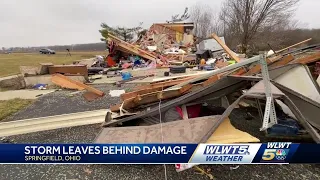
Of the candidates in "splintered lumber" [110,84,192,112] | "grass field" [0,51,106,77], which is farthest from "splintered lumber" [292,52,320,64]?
"grass field" [0,51,106,77]

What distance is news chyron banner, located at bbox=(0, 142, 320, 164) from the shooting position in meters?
1.93

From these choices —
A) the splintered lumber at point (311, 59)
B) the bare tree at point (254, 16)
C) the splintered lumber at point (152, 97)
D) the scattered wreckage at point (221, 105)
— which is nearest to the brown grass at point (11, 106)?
the scattered wreckage at point (221, 105)

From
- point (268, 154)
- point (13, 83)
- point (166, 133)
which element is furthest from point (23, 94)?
point (268, 154)

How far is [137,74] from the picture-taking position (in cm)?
1127

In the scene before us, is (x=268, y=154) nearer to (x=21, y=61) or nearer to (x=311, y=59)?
(x=311, y=59)

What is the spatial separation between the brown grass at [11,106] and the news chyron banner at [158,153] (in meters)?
4.24

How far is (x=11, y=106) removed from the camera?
613 cm

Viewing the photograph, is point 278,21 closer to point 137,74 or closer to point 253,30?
point 253,30

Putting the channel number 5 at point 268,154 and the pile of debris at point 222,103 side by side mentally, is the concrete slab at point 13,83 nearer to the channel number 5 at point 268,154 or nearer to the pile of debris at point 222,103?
the pile of debris at point 222,103

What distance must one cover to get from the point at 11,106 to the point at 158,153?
5882mm

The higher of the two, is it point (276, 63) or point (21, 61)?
point (276, 63)

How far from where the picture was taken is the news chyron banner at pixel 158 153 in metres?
1.93

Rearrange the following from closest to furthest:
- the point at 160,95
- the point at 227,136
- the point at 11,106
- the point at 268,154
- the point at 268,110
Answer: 1. the point at 268,154
2. the point at 268,110
3. the point at 227,136
4. the point at 160,95
5. the point at 11,106

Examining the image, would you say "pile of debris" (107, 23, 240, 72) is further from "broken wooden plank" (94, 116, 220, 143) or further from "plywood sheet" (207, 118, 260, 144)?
"plywood sheet" (207, 118, 260, 144)
